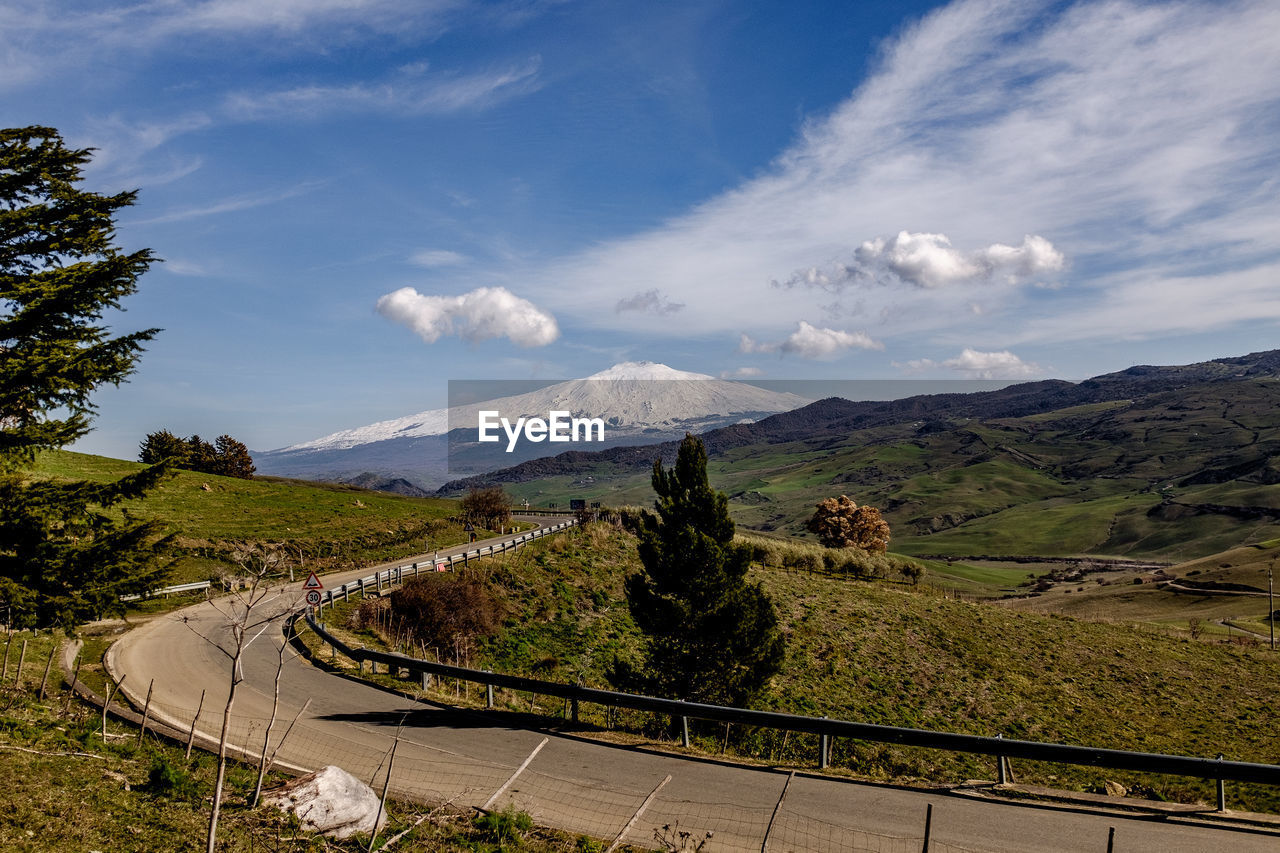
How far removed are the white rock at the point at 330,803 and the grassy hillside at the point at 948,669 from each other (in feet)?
42.1

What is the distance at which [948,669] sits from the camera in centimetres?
3553

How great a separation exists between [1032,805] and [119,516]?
2038 inches

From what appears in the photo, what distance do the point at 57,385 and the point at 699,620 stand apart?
1822 cm

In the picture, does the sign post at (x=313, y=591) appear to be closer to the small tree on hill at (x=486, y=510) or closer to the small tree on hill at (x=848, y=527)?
the small tree on hill at (x=486, y=510)

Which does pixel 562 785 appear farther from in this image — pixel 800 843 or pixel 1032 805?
pixel 1032 805

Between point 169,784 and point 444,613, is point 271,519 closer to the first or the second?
point 444,613

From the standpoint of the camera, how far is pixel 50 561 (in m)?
15.7

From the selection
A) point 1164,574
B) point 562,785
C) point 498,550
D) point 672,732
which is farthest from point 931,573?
point 562,785

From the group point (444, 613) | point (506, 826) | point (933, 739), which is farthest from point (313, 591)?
point (933, 739)

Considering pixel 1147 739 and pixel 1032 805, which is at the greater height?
pixel 1032 805

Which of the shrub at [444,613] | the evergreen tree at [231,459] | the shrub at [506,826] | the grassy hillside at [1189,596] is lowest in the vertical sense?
the grassy hillside at [1189,596]

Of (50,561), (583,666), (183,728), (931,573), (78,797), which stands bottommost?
(931,573)

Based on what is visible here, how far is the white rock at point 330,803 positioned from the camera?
1017 cm

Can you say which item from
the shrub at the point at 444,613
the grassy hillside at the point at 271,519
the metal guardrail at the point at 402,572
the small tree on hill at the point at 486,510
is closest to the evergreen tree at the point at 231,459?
the grassy hillside at the point at 271,519
